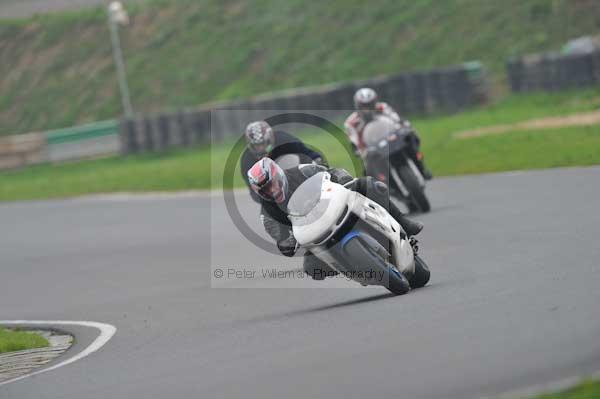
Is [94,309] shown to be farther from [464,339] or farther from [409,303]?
[464,339]

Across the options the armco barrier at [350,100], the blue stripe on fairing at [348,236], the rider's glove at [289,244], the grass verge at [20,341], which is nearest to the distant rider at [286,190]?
the rider's glove at [289,244]

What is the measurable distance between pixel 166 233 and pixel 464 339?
455 inches

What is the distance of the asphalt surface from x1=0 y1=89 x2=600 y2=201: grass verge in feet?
9.22

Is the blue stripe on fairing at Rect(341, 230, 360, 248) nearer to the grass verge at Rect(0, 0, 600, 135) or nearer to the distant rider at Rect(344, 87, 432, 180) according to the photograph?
the distant rider at Rect(344, 87, 432, 180)

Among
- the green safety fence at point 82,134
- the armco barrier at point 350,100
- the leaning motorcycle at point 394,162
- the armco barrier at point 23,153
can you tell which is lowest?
the armco barrier at point 23,153

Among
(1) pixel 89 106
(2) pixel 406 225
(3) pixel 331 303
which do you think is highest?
(2) pixel 406 225

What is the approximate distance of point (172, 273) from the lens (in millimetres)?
14281

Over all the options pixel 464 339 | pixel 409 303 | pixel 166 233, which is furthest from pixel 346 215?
pixel 166 233

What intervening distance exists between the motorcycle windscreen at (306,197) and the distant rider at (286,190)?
143mm

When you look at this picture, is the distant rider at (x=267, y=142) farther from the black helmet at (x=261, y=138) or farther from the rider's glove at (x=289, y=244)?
the rider's glove at (x=289, y=244)

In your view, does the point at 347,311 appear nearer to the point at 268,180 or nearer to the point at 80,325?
the point at 268,180

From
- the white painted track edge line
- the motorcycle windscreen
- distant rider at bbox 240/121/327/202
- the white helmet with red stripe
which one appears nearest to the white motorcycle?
the motorcycle windscreen

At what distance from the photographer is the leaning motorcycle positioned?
15953mm

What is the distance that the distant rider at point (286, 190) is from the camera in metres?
9.49
